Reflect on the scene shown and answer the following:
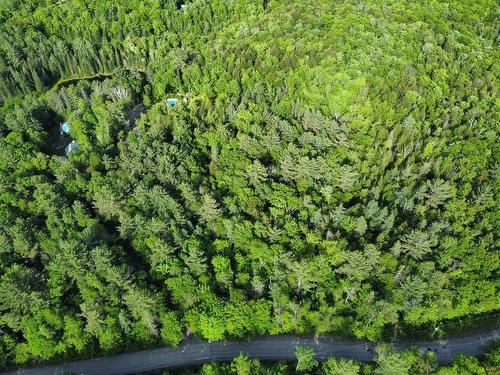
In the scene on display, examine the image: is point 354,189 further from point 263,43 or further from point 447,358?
point 263,43

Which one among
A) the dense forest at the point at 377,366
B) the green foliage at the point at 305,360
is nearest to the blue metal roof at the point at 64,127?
the dense forest at the point at 377,366

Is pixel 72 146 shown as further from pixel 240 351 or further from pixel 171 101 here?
pixel 240 351

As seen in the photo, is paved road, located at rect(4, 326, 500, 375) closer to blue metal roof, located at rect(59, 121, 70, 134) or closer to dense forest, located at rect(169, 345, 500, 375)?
dense forest, located at rect(169, 345, 500, 375)

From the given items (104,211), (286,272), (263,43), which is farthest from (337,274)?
(263,43)

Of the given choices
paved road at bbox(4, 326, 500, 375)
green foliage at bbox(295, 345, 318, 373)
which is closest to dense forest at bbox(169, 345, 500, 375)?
green foliage at bbox(295, 345, 318, 373)

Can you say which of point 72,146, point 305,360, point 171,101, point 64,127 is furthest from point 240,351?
point 64,127

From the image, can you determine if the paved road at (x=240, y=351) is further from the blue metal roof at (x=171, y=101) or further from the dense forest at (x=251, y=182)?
the blue metal roof at (x=171, y=101)
